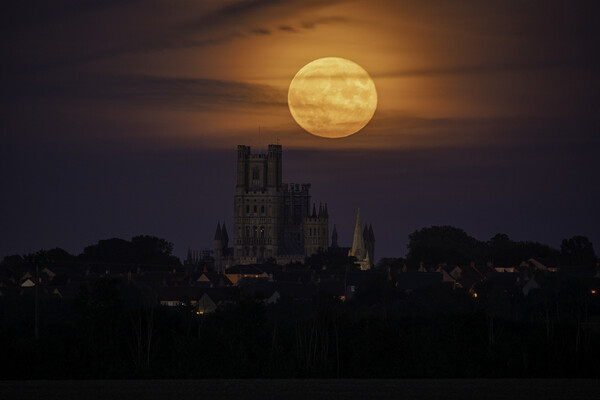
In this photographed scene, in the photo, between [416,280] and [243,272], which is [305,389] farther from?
[243,272]

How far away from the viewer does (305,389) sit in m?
27.1

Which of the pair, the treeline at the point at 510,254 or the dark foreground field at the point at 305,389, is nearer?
the dark foreground field at the point at 305,389

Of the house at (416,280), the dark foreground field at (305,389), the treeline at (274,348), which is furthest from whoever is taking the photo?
the house at (416,280)

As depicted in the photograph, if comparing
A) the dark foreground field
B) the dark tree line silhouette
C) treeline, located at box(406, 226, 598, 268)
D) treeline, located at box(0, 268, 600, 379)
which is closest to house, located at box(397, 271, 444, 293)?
treeline, located at box(406, 226, 598, 268)

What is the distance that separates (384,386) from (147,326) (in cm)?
1014

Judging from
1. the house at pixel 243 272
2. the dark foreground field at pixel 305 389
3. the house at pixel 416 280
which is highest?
the house at pixel 243 272

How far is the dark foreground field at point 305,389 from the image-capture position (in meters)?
25.5

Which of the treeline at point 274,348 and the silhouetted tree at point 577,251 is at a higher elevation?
the silhouetted tree at point 577,251

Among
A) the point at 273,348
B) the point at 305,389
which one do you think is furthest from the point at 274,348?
the point at 305,389

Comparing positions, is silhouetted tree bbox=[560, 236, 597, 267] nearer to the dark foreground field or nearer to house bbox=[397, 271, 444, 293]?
house bbox=[397, 271, 444, 293]

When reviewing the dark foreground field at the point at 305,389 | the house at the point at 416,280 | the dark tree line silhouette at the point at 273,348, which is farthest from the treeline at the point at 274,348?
the house at the point at 416,280

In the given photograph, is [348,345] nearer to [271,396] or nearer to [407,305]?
[271,396]

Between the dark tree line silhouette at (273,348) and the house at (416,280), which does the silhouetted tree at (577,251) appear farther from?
the dark tree line silhouette at (273,348)

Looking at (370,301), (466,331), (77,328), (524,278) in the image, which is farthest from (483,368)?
(524,278)
